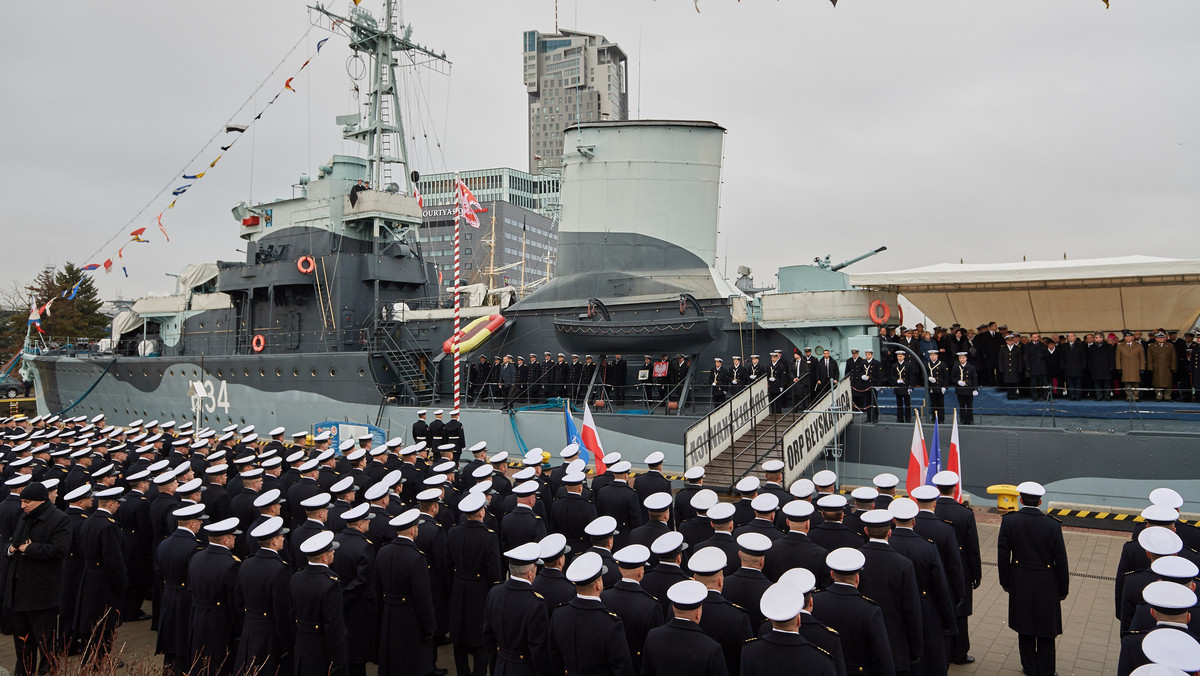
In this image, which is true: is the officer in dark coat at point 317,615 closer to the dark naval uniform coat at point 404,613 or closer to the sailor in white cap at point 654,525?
the dark naval uniform coat at point 404,613

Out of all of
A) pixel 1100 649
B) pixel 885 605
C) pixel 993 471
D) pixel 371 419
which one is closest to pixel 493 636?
pixel 885 605

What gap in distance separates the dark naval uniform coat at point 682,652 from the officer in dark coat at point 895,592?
1714 millimetres

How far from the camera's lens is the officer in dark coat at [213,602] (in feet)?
17.8

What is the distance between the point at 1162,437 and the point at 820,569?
26.1ft

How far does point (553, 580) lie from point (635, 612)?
712 mm

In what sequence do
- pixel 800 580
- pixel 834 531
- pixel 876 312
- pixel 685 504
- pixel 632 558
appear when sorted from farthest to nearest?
pixel 876 312 < pixel 685 504 < pixel 834 531 < pixel 632 558 < pixel 800 580

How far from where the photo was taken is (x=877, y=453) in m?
12.4

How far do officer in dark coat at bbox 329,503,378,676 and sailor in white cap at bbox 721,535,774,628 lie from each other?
292cm

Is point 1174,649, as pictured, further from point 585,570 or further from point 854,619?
point 585,570

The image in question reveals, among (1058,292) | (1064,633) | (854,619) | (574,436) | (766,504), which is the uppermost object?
(1058,292)

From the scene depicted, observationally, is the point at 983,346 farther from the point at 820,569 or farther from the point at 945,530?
the point at 820,569

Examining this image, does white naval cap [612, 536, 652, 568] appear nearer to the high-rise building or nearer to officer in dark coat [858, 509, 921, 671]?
officer in dark coat [858, 509, 921, 671]

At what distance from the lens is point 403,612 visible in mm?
5609

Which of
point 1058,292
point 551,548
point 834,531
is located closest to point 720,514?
point 834,531
